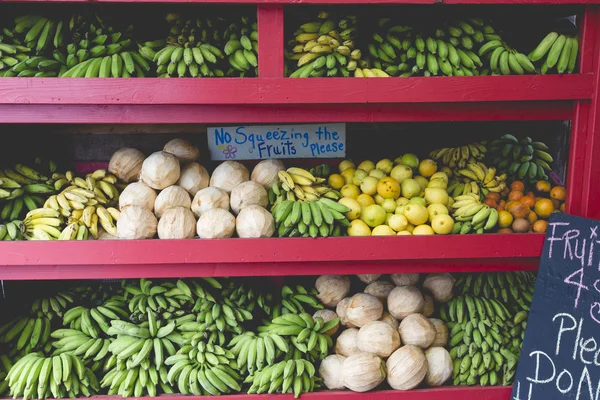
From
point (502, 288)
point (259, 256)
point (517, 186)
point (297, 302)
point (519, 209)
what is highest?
point (517, 186)

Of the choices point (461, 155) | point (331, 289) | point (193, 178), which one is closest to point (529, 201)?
point (461, 155)

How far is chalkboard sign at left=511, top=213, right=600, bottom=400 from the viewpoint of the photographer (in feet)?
8.96

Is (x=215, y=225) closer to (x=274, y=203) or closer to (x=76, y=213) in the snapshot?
(x=274, y=203)

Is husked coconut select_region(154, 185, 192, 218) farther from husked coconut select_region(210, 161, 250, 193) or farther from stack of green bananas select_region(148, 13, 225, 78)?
stack of green bananas select_region(148, 13, 225, 78)

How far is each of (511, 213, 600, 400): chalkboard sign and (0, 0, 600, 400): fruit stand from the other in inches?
6.4

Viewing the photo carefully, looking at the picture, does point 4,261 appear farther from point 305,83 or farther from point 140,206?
point 305,83

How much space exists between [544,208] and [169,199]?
8.06 ft

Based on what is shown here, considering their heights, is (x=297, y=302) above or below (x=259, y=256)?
below

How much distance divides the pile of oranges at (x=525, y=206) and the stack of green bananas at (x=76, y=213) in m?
2.52

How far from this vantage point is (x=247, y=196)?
317 cm

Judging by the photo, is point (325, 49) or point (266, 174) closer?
point (325, 49)

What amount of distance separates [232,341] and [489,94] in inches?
87.7

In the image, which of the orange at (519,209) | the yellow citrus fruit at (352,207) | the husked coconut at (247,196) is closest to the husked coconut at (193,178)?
the husked coconut at (247,196)

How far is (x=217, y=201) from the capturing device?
319cm
